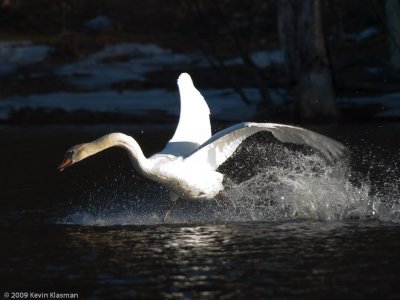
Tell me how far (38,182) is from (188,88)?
3.19m

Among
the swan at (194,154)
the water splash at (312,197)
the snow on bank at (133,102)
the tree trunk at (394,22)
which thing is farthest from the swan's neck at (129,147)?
the tree trunk at (394,22)

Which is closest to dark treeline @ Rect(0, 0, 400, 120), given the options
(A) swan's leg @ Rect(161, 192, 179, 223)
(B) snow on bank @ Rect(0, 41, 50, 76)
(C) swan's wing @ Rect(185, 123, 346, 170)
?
(B) snow on bank @ Rect(0, 41, 50, 76)

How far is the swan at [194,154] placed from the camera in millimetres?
12648

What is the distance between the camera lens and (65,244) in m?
11.8

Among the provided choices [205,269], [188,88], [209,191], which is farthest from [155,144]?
[205,269]

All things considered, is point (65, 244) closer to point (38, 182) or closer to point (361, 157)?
point (38, 182)

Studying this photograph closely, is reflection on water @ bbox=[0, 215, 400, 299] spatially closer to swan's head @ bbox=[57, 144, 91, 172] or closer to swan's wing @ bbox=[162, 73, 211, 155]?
swan's head @ bbox=[57, 144, 91, 172]

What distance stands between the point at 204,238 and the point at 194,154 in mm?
1423

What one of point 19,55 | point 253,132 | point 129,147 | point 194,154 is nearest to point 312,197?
point 253,132

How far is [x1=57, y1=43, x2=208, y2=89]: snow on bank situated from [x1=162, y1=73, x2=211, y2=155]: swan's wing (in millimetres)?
16005

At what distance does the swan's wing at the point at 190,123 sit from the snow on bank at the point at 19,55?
1954cm

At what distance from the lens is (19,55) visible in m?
35.8

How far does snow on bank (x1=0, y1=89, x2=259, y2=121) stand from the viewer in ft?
87.0

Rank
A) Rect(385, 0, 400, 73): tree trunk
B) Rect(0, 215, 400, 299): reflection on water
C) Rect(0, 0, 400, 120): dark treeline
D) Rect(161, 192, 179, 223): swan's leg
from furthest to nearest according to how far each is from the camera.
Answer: Rect(385, 0, 400, 73): tree trunk → Rect(0, 0, 400, 120): dark treeline → Rect(161, 192, 179, 223): swan's leg → Rect(0, 215, 400, 299): reflection on water
